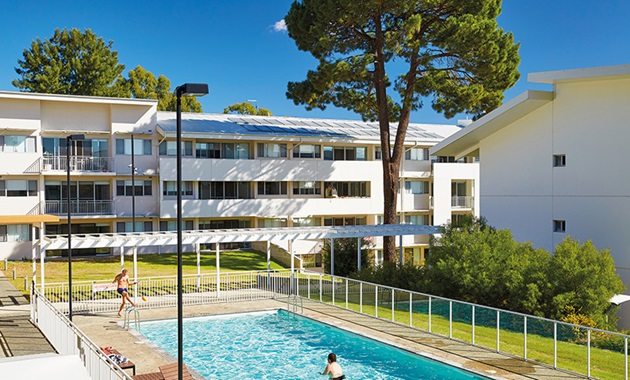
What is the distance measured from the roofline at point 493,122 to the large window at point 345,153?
12.9 meters

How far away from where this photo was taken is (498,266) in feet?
83.3

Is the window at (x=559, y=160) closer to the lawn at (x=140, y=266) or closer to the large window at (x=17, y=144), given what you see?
the lawn at (x=140, y=266)

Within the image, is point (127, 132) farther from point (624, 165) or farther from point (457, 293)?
point (624, 165)

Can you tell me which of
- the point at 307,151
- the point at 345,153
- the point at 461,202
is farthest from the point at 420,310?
the point at 461,202

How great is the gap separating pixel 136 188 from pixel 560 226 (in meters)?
26.6

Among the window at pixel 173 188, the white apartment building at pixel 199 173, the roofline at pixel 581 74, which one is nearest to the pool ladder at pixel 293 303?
the roofline at pixel 581 74

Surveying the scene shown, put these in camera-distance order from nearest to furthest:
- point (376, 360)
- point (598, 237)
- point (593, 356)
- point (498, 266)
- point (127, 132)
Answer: point (593, 356), point (376, 360), point (498, 266), point (598, 237), point (127, 132)

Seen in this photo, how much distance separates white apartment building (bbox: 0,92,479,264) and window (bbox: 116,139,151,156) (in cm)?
8

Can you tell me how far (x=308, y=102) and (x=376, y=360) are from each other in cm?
2266

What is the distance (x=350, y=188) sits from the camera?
48938 mm

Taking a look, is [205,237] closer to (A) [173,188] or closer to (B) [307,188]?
(A) [173,188]

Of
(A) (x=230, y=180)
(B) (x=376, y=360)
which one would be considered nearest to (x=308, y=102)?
(A) (x=230, y=180)

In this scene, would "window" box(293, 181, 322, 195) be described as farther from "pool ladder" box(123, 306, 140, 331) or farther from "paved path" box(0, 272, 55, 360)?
"pool ladder" box(123, 306, 140, 331)

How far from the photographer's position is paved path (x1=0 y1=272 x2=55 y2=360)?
58.4ft
